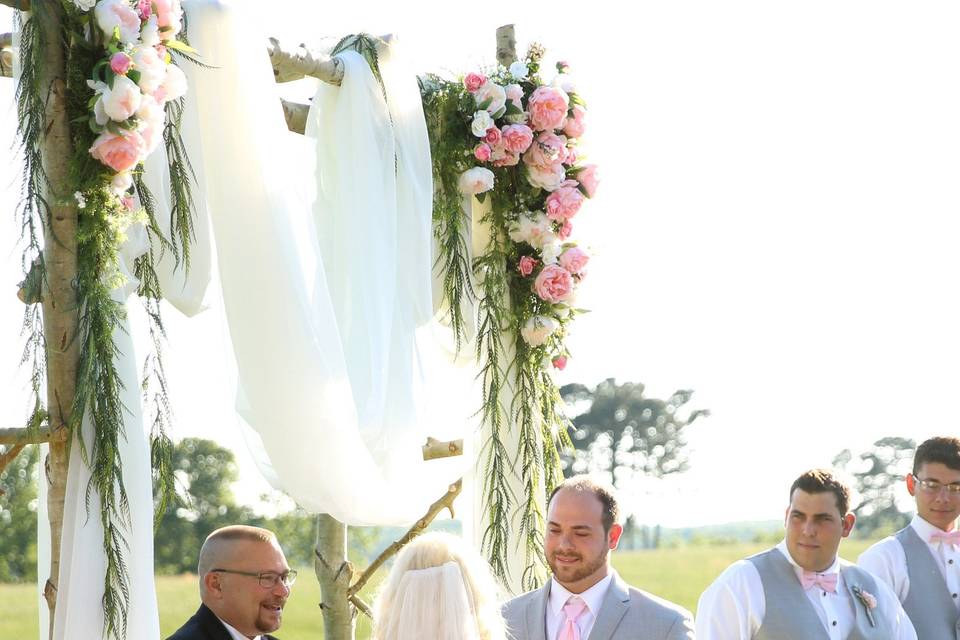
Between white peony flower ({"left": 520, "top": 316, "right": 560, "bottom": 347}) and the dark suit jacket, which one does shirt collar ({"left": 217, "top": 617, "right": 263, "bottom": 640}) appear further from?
white peony flower ({"left": 520, "top": 316, "right": 560, "bottom": 347})

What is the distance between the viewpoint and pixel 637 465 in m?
41.8

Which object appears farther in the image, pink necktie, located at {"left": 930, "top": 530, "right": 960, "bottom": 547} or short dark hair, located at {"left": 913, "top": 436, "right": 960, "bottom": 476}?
pink necktie, located at {"left": 930, "top": 530, "right": 960, "bottom": 547}

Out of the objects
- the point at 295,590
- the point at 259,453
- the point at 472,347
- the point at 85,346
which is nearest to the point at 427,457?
the point at 472,347

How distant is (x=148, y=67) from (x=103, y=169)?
32cm

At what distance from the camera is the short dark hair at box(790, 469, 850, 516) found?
4508mm

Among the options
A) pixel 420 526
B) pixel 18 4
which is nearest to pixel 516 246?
pixel 420 526

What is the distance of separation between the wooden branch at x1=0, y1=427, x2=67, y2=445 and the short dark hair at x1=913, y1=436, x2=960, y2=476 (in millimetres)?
2990

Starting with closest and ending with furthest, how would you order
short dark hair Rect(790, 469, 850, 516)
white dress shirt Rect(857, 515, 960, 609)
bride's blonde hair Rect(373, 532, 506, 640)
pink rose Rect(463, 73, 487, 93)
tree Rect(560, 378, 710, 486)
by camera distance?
bride's blonde hair Rect(373, 532, 506, 640)
short dark hair Rect(790, 469, 850, 516)
white dress shirt Rect(857, 515, 960, 609)
pink rose Rect(463, 73, 487, 93)
tree Rect(560, 378, 710, 486)

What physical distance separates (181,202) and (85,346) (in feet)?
1.83

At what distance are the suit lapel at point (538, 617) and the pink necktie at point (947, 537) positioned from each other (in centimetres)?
184

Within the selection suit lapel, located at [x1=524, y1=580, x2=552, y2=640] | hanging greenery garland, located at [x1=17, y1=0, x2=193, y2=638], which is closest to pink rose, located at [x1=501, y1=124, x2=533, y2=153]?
hanging greenery garland, located at [x1=17, y1=0, x2=193, y2=638]

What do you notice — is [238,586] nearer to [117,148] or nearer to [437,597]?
[437,597]

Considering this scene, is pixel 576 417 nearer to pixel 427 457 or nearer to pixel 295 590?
pixel 295 590

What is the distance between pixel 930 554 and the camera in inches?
208
